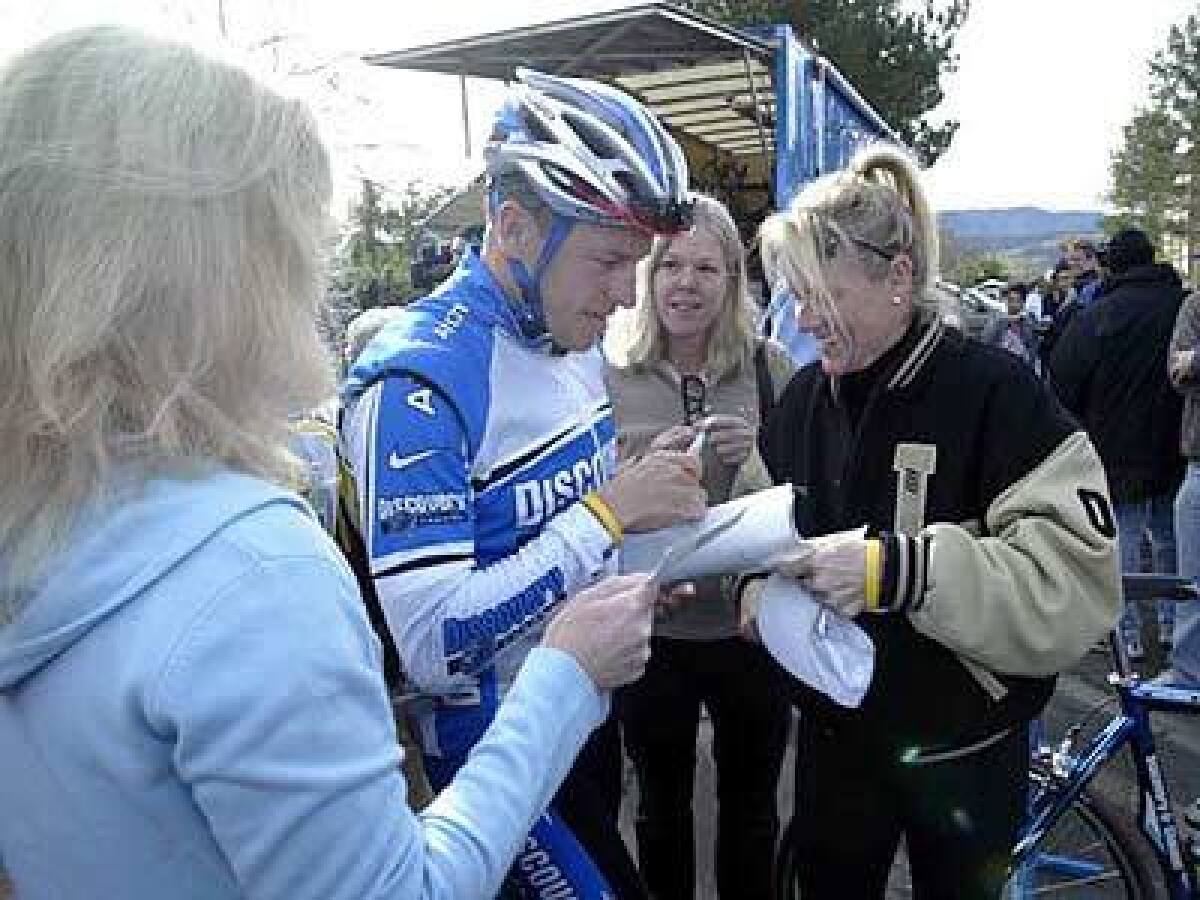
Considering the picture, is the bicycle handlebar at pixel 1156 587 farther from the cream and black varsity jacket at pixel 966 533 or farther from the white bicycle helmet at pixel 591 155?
the white bicycle helmet at pixel 591 155

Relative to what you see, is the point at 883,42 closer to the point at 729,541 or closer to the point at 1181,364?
the point at 1181,364

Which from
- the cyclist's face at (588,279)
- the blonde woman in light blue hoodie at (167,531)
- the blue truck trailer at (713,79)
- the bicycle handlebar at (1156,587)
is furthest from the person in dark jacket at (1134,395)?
the blonde woman in light blue hoodie at (167,531)

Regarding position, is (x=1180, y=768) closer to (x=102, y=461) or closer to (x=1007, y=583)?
(x=1007, y=583)

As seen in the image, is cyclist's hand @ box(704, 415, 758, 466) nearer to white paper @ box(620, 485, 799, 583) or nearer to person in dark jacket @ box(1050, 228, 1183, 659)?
white paper @ box(620, 485, 799, 583)

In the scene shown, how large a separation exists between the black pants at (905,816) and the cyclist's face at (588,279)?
39.2 inches

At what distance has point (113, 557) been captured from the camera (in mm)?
948

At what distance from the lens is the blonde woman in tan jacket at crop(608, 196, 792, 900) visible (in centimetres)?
306

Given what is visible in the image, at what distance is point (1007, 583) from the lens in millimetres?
2047

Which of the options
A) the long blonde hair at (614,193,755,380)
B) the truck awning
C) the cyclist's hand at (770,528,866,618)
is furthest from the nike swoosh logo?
the truck awning

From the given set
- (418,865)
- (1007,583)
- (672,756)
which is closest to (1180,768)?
(672,756)

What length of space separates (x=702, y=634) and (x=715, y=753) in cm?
38

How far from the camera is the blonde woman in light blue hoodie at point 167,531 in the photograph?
3.00 feet

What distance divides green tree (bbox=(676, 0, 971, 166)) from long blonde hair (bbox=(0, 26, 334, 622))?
22.2m

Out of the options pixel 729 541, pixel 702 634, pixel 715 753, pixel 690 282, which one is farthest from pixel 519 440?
pixel 715 753
